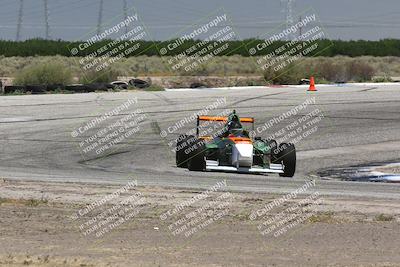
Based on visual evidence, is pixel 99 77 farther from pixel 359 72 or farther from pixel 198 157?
pixel 198 157

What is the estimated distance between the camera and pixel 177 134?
81.7 feet

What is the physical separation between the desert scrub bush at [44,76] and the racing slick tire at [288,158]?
92.6 feet

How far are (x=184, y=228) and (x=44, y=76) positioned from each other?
34788 millimetres

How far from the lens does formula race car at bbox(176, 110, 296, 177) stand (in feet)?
58.6

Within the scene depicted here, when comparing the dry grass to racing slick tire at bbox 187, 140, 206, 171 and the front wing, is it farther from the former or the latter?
racing slick tire at bbox 187, 140, 206, 171

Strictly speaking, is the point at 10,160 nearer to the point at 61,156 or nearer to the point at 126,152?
the point at 61,156

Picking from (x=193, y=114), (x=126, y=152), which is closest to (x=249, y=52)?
(x=193, y=114)

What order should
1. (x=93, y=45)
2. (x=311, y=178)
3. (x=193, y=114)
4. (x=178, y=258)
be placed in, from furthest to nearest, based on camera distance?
(x=93, y=45) < (x=193, y=114) < (x=311, y=178) < (x=178, y=258)

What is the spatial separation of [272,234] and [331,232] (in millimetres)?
845

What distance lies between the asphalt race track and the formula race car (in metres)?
0.28

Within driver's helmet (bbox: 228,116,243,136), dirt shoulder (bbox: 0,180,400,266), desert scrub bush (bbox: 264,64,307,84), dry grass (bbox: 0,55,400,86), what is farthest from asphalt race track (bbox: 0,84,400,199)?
dry grass (bbox: 0,55,400,86)

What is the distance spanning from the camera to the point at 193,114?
1131 inches

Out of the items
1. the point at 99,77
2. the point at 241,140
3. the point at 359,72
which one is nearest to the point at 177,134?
the point at 241,140

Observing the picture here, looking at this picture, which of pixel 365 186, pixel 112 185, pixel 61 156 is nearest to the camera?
pixel 112 185
